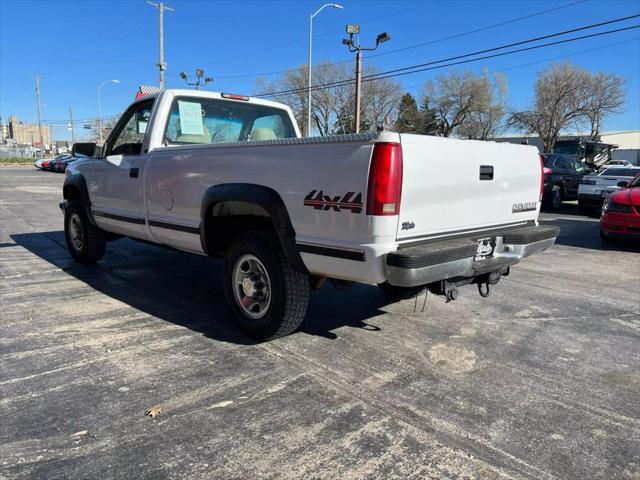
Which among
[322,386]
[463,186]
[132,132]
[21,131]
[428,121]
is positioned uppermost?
[21,131]

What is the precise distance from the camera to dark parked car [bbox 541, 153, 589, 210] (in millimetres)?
15836

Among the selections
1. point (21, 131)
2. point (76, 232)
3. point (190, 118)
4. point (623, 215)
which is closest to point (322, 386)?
point (190, 118)

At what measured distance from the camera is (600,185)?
14.1m

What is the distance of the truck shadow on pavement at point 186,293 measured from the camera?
4345 millimetres

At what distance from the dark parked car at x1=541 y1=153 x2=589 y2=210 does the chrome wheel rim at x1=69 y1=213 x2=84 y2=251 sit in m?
13.8

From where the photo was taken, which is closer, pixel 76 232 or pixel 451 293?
pixel 451 293

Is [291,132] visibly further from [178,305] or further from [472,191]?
[472,191]

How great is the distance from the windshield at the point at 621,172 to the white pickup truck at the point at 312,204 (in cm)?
1216

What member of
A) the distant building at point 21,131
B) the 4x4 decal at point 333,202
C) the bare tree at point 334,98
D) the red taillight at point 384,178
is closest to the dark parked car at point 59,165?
the bare tree at point 334,98

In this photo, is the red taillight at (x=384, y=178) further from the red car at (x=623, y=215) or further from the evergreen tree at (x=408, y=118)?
the evergreen tree at (x=408, y=118)

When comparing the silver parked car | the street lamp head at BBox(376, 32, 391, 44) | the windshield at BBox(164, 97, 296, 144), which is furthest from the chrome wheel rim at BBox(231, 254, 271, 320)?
the street lamp head at BBox(376, 32, 391, 44)

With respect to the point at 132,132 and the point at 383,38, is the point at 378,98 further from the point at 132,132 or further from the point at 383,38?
the point at 132,132

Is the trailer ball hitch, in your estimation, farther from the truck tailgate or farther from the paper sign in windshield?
the paper sign in windshield

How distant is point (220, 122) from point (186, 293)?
188cm
